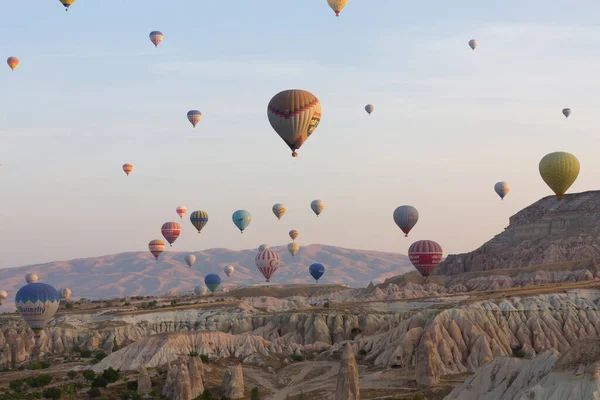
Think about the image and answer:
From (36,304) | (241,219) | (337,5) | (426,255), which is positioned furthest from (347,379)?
(241,219)

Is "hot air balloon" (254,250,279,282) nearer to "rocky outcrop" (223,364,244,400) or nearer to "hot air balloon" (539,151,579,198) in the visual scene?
"hot air balloon" (539,151,579,198)

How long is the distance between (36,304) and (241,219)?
240 ft

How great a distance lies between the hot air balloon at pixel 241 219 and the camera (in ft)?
633

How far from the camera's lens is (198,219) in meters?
187

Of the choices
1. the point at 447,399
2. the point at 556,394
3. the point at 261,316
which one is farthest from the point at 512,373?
the point at 261,316

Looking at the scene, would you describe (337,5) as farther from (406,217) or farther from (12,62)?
(12,62)

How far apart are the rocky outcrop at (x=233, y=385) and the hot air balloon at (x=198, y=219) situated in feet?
305

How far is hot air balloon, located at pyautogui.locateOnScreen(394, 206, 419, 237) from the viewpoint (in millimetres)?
154125

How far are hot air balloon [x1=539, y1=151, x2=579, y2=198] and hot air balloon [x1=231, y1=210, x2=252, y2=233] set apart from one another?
71.9 metres

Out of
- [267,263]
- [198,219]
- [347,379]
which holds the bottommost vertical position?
[347,379]

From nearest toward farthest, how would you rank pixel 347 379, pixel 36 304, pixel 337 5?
pixel 347 379 → pixel 337 5 → pixel 36 304

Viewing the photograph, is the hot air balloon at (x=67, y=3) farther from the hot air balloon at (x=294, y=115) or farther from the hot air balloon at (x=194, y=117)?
the hot air balloon at (x=194, y=117)

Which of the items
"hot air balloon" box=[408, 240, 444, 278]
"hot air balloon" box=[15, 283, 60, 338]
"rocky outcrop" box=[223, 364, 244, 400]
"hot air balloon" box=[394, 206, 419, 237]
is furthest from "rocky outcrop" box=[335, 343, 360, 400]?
"hot air balloon" box=[394, 206, 419, 237]

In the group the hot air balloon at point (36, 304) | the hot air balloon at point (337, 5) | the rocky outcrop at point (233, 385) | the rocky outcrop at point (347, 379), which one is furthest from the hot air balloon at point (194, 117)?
the rocky outcrop at point (347, 379)
